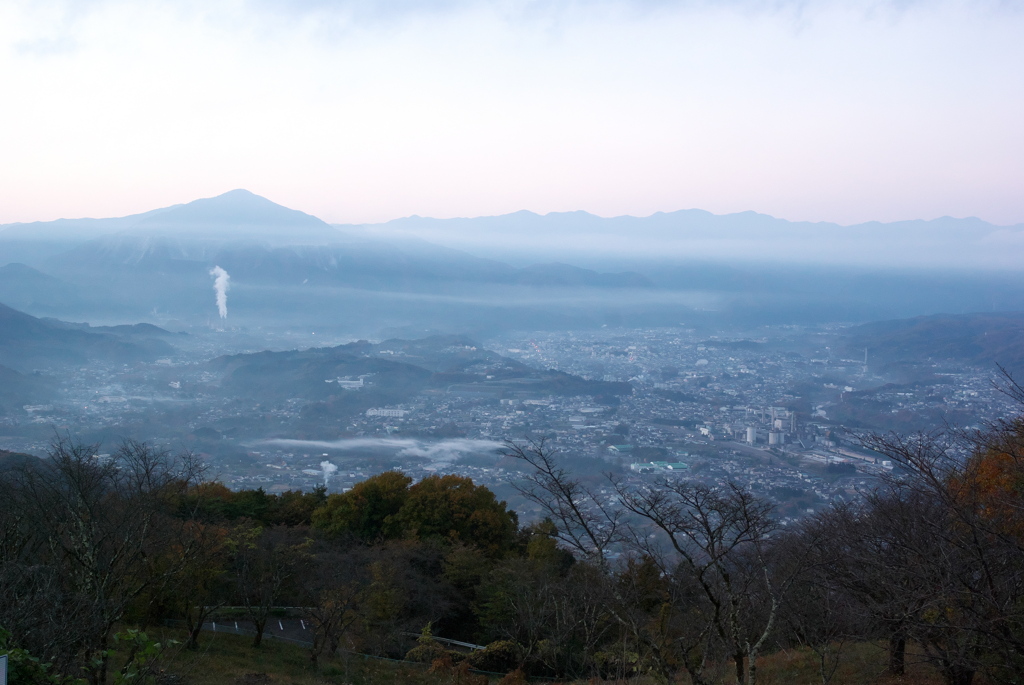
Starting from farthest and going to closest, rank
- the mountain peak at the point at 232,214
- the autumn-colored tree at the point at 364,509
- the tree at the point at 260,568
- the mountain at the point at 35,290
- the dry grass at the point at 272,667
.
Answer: the mountain peak at the point at 232,214 < the mountain at the point at 35,290 < the autumn-colored tree at the point at 364,509 < the tree at the point at 260,568 < the dry grass at the point at 272,667

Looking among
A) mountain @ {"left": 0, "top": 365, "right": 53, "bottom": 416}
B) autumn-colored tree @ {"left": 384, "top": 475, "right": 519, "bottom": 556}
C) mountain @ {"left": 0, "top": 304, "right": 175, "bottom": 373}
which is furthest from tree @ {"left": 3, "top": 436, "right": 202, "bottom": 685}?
mountain @ {"left": 0, "top": 304, "right": 175, "bottom": 373}

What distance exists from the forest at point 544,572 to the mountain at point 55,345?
142 feet

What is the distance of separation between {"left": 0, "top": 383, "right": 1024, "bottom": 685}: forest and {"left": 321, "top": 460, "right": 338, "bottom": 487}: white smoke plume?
42.9 ft

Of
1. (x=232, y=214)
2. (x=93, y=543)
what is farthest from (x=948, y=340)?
(x=232, y=214)

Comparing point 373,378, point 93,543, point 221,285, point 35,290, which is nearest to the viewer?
point 93,543

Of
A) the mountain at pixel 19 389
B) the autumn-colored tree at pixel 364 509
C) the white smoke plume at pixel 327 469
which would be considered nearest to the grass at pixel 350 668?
the autumn-colored tree at pixel 364 509

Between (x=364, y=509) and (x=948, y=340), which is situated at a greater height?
(x=364, y=509)

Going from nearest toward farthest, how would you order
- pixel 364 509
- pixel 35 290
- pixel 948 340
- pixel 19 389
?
pixel 364 509
pixel 19 389
pixel 948 340
pixel 35 290

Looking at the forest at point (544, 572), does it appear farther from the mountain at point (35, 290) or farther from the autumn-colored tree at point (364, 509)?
the mountain at point (35, 290)

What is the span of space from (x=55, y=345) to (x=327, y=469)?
129 ft

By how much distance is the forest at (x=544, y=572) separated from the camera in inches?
227

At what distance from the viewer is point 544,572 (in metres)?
12.4

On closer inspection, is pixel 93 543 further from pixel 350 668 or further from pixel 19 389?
pixel 19 389

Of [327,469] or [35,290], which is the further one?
[35,290]
